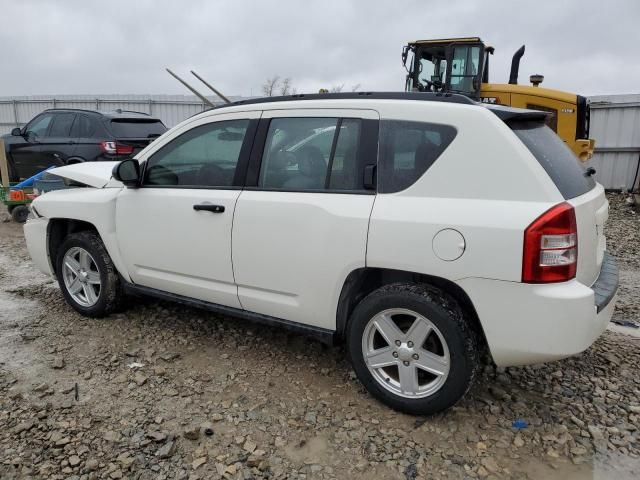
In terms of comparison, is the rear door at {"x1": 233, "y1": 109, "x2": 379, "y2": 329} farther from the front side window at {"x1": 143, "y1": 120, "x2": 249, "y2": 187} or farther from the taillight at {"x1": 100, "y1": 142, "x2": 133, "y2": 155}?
the taillight at {"x1": 100, "y1": 142, "x2": 133, "y2": 155}

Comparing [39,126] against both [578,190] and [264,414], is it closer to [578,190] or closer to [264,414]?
[264,414]

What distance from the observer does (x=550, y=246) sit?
2.41 metres

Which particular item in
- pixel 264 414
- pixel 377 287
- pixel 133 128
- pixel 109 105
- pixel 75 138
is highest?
pixel 109 105

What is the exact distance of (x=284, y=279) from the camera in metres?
3.14

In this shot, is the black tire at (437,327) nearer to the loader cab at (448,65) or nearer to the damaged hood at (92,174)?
the damaged hood at (92,174)

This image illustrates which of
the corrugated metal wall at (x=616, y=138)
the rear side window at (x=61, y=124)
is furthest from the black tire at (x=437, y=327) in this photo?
the corrugated metal wall at (x=616, y=138)

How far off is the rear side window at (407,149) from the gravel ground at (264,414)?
1.38 meters

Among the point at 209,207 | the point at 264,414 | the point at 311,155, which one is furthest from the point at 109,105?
the point at 264,414

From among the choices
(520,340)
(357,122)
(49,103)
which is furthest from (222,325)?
(49,103)

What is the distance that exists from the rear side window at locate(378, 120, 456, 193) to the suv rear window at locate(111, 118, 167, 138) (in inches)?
281

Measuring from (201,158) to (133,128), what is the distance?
20.1 ft

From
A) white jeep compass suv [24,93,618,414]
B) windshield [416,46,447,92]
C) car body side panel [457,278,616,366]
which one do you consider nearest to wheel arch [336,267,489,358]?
white jeep compass suv [24,93,618,414]

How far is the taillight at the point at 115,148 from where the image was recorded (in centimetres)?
864

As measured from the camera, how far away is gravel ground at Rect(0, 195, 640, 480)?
257 cm
